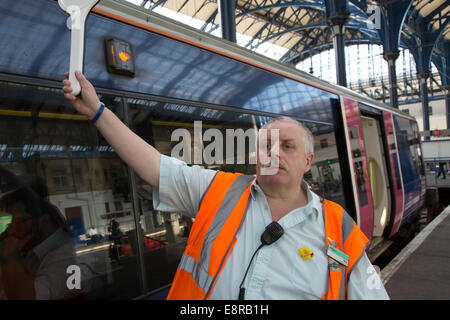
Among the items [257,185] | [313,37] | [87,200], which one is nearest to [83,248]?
[87,200]

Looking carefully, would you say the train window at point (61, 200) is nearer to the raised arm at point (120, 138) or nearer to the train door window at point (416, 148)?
the raised arm at point (120, 138)

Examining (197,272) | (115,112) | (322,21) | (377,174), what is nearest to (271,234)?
(197,272)

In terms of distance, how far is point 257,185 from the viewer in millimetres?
1427

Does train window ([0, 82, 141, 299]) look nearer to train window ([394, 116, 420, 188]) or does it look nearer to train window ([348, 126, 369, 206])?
train window ([348, 126, 369, 206])

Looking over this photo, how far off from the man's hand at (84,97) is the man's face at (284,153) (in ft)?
2.18

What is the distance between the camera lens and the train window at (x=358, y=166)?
192 inches

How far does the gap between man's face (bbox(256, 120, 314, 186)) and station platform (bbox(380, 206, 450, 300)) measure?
9.73 feet

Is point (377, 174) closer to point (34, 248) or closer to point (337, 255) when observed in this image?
point (337, 255)

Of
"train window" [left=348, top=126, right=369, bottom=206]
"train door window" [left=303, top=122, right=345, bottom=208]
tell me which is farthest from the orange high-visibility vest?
"train window" [left=348, top=126, right=369, bottom=206]

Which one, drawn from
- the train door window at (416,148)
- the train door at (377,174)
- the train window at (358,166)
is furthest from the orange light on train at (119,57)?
the train door window at (416,148)

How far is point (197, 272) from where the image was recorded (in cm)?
133

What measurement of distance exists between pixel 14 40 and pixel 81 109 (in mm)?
760

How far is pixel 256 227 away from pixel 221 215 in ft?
0.46
